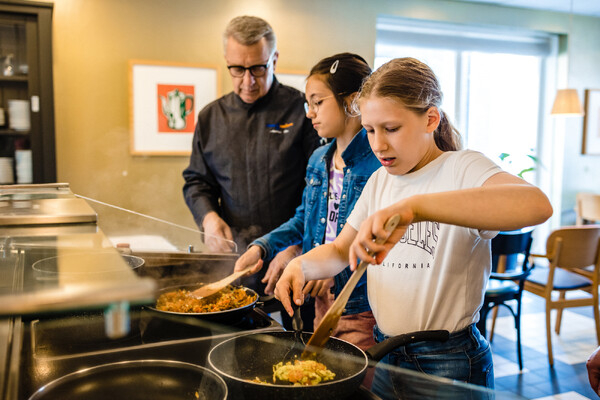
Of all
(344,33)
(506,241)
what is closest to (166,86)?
(344,33)

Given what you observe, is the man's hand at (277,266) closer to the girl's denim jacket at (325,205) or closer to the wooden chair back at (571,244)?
the girl's denim jacket at (325,205)

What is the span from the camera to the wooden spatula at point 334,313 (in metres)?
0.82

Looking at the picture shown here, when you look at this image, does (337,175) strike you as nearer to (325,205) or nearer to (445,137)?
(325,205)

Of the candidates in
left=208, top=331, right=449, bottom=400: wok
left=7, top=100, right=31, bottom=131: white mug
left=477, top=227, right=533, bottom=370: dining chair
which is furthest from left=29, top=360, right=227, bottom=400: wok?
left=7, top=100, right=31, bottom=131: white mug

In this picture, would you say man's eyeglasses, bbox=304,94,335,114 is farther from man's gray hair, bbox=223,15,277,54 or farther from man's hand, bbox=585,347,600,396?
man's hand, bbox=585,347,600,396

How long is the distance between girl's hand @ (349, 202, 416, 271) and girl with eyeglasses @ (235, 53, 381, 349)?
24.5 inches

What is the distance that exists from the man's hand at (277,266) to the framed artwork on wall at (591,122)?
215 inches

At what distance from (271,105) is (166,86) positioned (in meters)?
1.96

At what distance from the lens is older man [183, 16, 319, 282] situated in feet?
7.67

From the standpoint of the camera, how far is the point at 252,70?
2.19 m

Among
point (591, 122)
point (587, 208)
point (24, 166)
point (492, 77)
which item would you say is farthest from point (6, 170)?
point (591, 122)

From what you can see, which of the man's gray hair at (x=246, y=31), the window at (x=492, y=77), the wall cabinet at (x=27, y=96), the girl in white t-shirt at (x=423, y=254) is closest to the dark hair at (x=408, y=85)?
the girl in white t-shirt at (x=423, y=254)

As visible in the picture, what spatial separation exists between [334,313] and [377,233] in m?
0.20

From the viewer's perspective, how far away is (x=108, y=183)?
13.0ft
